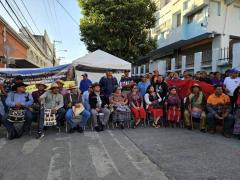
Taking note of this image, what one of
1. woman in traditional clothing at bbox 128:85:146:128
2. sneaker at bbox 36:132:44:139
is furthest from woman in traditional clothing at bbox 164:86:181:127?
sneaker at bbox 36:132:44:139

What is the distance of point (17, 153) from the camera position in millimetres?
7477

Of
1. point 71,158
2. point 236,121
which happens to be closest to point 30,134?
point 71,158

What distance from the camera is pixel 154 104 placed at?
11.1m

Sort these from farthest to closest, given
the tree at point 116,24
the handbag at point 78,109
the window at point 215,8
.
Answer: the window at point 215,8
the tree at point 116,24
the handbag at point 78,109

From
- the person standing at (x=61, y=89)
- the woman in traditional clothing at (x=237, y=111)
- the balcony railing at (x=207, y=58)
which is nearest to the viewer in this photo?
the woman in traditional clothing at (x=237, y=111)

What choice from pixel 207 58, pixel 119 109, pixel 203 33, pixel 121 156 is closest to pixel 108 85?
pixel 119 109

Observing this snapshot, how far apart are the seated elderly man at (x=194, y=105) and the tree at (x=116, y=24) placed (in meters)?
13.9

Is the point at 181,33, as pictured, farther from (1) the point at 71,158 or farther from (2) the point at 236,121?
(1) the point at 71,158

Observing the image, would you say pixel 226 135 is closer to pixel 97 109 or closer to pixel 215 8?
→ pixel 97 109

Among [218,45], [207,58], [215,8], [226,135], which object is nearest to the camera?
[226,135]

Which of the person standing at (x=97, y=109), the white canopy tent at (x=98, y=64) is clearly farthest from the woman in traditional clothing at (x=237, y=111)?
the white canopy tent at (x=98, y=64)

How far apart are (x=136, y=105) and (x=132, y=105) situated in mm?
136

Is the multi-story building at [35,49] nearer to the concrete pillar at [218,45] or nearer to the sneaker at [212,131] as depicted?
the concrete pillar at [218,45]

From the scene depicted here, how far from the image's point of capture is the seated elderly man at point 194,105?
10383 mm
